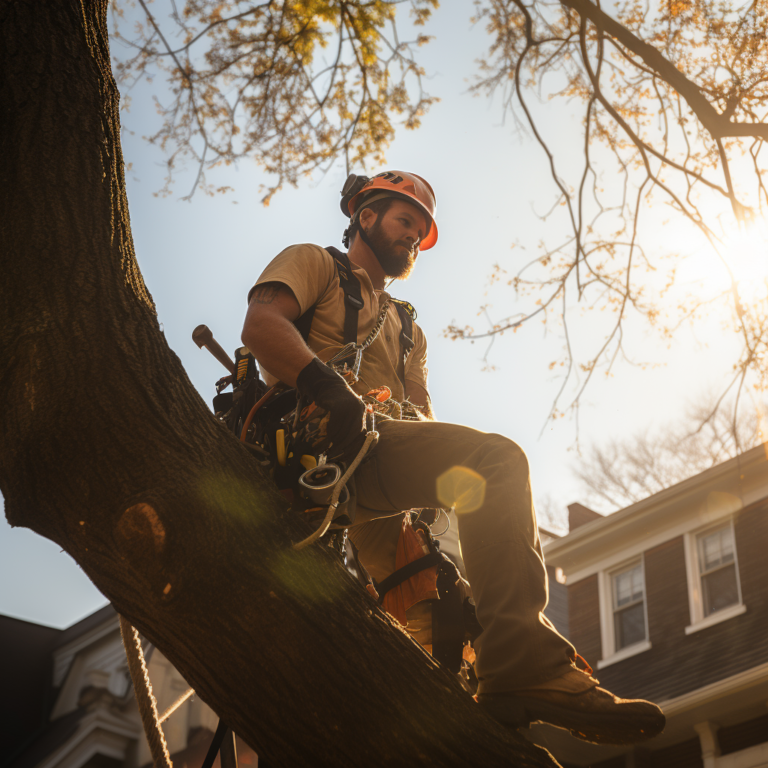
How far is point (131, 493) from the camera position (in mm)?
1977

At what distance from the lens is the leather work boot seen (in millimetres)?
2053

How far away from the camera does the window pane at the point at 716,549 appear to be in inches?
448

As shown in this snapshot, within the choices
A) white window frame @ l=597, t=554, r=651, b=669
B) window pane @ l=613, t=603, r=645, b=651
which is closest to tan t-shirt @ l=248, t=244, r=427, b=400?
white window frame @ l=597, t=554, r=651, b=669

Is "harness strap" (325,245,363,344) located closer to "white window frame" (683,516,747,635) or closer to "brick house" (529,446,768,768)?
"brick house" (529,446,768,768)

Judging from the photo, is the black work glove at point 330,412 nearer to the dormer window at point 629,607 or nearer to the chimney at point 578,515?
the dormer window at point 629,607

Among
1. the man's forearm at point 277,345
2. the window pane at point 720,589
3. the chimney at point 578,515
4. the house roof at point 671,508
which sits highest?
the chimney at point 578,515

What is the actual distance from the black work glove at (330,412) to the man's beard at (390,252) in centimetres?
130

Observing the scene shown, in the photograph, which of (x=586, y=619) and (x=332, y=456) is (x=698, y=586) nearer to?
(x=586, y=619)

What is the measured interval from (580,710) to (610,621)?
37.5ft

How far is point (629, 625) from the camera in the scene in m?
12.3

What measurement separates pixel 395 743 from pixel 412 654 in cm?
25

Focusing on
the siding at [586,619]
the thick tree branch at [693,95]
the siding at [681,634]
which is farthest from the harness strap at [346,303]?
the siding at [586,619]

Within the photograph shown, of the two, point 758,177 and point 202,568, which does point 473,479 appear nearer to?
point 202,568

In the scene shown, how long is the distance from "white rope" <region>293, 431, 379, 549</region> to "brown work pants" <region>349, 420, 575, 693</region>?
165 millimetres
